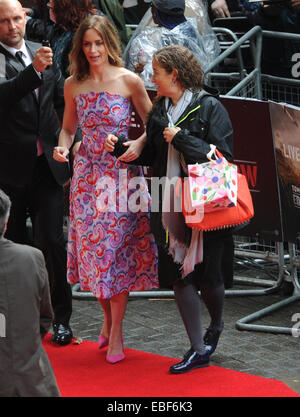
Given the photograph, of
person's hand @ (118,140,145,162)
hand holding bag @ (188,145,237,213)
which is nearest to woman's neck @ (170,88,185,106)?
person's hand @ (118,140,145,162)

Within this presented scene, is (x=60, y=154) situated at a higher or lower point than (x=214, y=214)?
higher

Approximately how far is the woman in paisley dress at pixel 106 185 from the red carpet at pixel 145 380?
173mm

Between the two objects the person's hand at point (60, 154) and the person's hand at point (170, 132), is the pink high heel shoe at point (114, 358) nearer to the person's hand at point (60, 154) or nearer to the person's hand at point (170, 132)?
the person's hand at point (60, 154)

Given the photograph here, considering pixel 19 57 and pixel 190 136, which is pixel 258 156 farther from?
pixel 19 57

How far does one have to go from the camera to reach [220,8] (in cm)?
947

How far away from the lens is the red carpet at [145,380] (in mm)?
5180

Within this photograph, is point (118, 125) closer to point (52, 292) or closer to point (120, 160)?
point (120, 160)

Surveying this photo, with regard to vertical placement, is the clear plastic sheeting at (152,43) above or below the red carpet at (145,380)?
above

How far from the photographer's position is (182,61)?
5.47 meters

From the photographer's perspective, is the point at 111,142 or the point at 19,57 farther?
the point at 19,57

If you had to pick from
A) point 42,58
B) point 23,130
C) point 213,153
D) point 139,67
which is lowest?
point 213,153

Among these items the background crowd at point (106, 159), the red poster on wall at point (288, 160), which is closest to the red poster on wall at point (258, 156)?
the red poster on wall at point (288, 160)

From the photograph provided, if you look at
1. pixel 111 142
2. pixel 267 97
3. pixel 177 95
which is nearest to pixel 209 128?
pixel 177 95

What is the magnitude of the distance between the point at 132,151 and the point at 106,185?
35 cm
